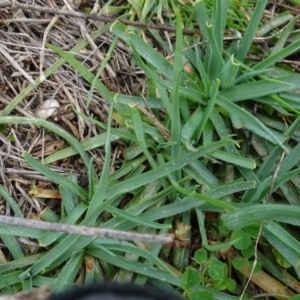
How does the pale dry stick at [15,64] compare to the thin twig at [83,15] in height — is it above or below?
below

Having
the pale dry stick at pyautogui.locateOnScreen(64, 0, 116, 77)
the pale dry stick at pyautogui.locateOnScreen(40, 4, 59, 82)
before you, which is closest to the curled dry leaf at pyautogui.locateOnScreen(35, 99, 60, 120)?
the pale dry stick at pyautogui.locateOnScreen(40, 4, 59, 82)

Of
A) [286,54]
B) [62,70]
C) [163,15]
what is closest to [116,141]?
[62,70]

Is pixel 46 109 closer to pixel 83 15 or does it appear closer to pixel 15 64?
pixel 15 64

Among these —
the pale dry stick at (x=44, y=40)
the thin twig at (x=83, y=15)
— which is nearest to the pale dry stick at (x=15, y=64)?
the pale dry stick at (x=44, y=40)

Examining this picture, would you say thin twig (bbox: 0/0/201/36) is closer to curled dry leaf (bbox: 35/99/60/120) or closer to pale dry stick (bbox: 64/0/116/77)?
pale dry stick (bbox: 64/0/116/77)

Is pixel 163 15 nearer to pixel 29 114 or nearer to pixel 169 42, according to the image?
pixel 169 42

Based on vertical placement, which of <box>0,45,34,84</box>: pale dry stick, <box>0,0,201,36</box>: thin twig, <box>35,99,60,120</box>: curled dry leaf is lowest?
<box>35,99,60,120</box>: curled dry leaf

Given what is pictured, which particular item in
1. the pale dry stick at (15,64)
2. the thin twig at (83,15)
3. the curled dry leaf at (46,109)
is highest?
the thin twig at (83,15)

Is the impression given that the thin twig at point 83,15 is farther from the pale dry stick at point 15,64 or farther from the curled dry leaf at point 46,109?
the curled dry leaf at point 46,109

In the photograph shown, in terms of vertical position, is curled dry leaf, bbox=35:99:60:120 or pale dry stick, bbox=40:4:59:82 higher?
pale dry stick, bbox=40:4:59:82
